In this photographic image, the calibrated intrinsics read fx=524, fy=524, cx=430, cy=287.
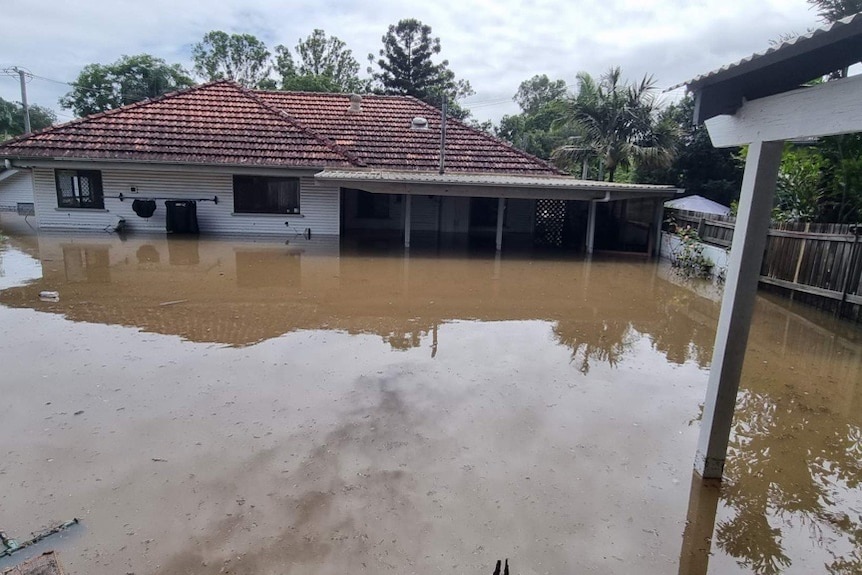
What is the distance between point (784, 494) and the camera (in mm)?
3506

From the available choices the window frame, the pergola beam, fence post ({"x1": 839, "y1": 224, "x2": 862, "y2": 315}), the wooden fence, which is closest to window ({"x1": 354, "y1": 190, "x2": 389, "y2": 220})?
the window frame

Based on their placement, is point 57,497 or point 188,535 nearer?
point 188,535

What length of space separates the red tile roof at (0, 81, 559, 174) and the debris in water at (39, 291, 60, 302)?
7.20 m

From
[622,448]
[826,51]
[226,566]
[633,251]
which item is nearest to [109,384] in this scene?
[226,566]

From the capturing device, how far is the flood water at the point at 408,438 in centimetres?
291

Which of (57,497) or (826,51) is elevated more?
(826,51)

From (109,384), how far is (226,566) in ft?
9.55

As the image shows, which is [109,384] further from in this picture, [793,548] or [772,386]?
[772,386]

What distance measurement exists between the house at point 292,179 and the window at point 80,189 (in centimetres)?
3

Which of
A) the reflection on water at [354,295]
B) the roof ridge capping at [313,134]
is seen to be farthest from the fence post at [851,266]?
the roof ridge capping at [313,134]

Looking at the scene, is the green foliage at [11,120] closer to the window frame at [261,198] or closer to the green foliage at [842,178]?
the window frame at [261,198]

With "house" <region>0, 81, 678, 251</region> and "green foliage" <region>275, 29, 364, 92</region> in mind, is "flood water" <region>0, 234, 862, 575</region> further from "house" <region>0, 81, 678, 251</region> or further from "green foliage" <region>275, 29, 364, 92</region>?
"green foliage" <region>275, 29, 364, 92</region>

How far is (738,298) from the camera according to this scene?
128 inches

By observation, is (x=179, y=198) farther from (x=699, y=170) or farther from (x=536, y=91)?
(x=536, y=91)
